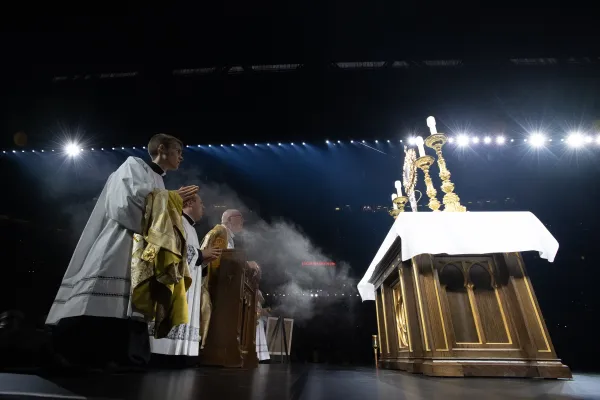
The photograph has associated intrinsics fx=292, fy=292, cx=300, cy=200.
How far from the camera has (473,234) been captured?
1.86 meters

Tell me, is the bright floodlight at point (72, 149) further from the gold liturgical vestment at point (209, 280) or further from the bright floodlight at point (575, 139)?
the bright floodlight at point (575, 139)

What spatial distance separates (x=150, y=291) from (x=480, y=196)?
799 centimetres

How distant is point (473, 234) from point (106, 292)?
212 centimetres

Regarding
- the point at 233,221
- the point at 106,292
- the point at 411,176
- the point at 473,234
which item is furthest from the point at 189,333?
the point at 411,176

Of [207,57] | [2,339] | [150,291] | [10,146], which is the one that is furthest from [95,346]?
[10,146]

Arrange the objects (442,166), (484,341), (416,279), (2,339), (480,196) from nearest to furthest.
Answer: (484,341) < (416,279) < (2,339) < (442,166) < (480,196)

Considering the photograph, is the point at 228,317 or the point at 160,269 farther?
the point at 228,317

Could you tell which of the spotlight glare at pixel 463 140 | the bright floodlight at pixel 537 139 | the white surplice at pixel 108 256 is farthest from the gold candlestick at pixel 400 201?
the bright floodlight at pixel 537 139

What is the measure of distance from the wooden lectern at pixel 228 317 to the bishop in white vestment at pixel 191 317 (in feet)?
A: 0.39

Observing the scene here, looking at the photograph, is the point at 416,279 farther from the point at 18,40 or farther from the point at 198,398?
the point at 18,40

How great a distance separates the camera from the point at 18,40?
13.3 feet

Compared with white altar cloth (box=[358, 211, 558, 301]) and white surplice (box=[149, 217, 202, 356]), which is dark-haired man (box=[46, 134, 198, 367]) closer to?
white surplice (box=[149, 217, 202, 356])

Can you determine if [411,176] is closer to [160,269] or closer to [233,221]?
[233,221]

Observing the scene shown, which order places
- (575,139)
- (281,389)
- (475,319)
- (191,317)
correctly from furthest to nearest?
1. (575,139)
2. (191,317)
3. (475,319)
4. (281,389)
